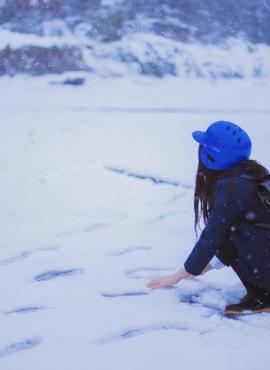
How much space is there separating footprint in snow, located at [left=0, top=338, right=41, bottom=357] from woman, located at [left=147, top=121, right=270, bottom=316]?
66cm

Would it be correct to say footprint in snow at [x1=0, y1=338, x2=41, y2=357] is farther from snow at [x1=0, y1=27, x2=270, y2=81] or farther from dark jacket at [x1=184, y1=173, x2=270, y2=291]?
snow at [x1=0, y1=27, x2=270, y2=81]

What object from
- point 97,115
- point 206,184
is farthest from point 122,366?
point 97,115

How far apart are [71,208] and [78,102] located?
247 inches

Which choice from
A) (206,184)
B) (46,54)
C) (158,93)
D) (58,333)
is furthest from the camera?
(46,54)

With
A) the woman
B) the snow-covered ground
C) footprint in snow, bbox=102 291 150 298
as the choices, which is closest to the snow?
the snow-covered ground

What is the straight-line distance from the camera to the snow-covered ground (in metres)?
1.75

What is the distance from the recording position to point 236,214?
6.15 ft

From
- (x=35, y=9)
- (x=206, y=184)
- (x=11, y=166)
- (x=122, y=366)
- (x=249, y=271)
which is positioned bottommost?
(x=11, y=166)

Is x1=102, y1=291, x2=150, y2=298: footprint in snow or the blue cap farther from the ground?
the blue cap

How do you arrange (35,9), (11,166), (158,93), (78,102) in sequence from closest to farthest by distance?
(11,166) < (78,102) < (158,93) < (35,9)

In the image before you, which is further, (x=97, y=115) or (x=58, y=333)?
(x=97, y=115)

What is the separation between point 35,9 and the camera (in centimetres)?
1355

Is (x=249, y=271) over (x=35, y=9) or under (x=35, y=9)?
under

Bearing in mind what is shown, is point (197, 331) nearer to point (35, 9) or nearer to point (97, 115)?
point (97, 115)
